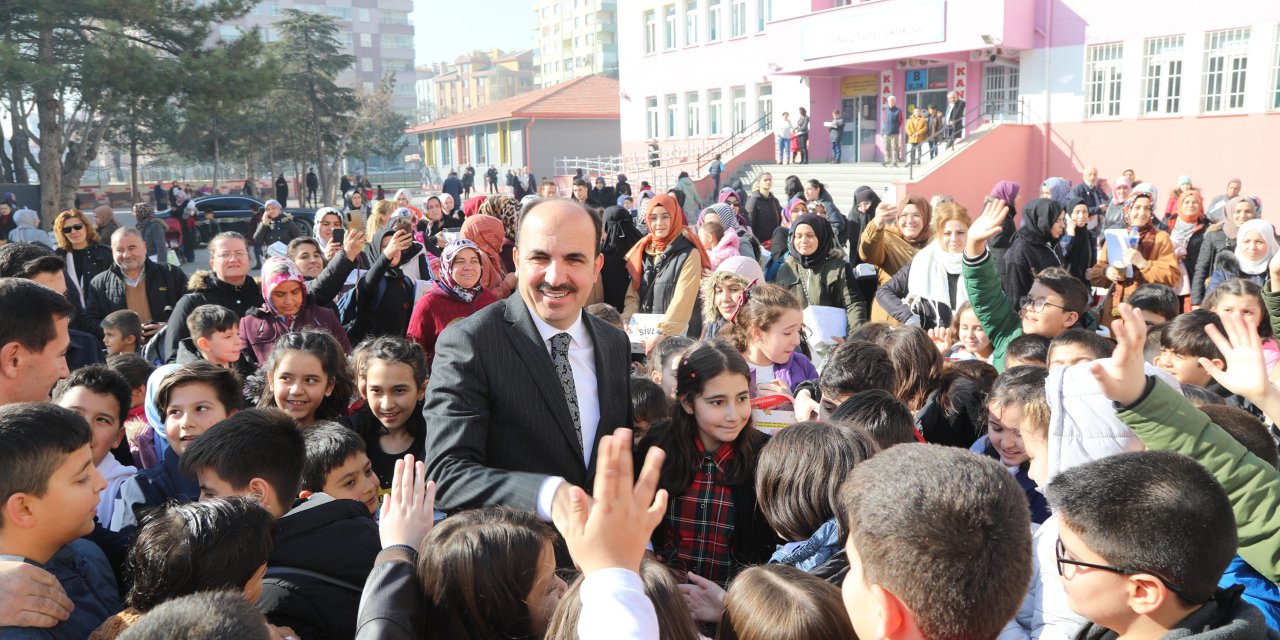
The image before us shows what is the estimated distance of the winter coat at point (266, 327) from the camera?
16.6ft

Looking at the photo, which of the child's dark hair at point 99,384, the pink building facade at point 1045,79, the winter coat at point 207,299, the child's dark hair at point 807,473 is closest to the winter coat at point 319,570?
the child's dark hair at point 807,473

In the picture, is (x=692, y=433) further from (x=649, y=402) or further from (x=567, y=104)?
(x=567, y=104)

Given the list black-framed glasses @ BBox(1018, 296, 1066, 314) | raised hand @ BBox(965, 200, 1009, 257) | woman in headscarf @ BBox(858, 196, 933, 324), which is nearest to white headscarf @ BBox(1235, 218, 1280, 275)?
woman in headscarf @ BBox(858, 196, 933, 324)

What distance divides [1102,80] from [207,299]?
2081cm

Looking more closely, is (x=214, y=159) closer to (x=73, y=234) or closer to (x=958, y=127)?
(x=958, y=127)

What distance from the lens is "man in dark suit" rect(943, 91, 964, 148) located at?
21.9 m

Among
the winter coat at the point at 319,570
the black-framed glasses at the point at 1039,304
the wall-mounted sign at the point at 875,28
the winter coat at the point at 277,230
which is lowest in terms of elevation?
the winter coat at the point at 319,570

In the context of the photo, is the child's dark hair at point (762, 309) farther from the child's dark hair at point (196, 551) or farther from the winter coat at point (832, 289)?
the child's dark hair at point (196, 551)

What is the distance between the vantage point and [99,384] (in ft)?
11.1

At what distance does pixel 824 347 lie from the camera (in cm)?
538

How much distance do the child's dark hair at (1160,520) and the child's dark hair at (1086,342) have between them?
1884mm

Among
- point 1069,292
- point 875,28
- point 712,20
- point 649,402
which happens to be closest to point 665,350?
point 649,402

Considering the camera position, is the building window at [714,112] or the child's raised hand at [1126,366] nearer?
the child's raised hand at [1126,366]

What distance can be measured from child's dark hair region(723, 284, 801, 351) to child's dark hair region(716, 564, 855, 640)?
7.86 feet
